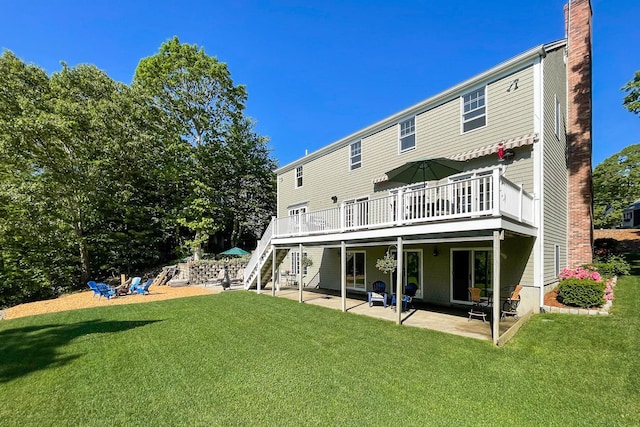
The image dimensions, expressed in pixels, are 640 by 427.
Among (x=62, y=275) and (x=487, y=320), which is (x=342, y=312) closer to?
(x=487, y=320)

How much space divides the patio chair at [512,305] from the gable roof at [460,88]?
6578 millimetres

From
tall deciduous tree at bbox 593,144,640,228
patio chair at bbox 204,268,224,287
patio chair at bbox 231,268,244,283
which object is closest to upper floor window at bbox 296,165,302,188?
patio chair at bbox 231,268,244,283

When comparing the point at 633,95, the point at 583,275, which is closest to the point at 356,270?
the point at 583,275

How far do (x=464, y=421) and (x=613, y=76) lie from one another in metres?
21.5

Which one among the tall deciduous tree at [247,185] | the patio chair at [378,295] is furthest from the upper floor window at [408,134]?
the tall deciduous tree at [247,185]

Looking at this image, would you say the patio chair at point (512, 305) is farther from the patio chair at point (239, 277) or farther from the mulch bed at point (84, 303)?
the patio chair at point (239, 277)

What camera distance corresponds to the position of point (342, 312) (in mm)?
9758

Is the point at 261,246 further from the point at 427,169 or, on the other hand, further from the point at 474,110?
the point at 474,110

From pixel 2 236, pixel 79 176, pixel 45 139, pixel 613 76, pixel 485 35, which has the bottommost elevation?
pixel 2 236

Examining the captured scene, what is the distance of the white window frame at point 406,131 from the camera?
1249 centimetres

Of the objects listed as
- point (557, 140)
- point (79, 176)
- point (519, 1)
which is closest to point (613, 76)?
point (519, 1)

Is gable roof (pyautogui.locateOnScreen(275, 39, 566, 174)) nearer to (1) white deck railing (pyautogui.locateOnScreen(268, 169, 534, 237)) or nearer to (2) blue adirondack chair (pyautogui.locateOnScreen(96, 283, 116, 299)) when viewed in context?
(1) white deck railing (pyautogui.locateOnScreen(268, 169, 534, 237))

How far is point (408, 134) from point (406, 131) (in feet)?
0.67

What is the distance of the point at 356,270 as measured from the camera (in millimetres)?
15070
